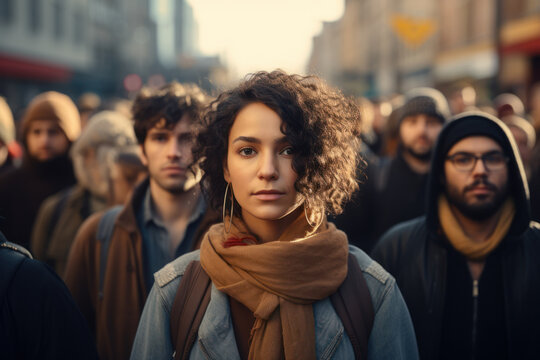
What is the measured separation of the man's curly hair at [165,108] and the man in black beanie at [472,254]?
155 centimetres

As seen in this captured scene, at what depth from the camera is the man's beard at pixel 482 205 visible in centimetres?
367

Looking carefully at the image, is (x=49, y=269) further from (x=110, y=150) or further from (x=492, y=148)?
(x=110, y=150)

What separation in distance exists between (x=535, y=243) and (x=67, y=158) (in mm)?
4502

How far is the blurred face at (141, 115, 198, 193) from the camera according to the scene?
3.77 meters

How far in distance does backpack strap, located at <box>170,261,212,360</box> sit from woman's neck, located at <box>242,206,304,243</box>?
0.95 ft

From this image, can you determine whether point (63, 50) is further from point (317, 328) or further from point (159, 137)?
point (317, 328)

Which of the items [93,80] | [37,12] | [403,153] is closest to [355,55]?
[93,80]

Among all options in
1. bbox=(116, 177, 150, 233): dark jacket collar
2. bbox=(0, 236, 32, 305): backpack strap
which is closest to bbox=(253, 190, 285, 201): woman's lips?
bbox=(0, 236, 32, 305): backpack strap

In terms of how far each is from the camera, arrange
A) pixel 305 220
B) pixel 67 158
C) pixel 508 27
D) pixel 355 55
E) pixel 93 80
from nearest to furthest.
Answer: pixel 305 220, pixel 67 158, pixel 508 27, pixel 93 80, pixel 355 55

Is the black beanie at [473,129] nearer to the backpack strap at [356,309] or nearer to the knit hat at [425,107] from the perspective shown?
the backpack strap at [356,309]

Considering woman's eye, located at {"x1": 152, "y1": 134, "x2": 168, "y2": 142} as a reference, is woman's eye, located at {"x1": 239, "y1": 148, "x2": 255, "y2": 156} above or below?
below

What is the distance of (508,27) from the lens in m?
23.5

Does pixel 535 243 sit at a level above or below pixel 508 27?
below

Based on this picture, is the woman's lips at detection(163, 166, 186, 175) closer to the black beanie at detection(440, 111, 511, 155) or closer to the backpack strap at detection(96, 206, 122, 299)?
the backpack strap at detection(96, 206, 122, 299)
